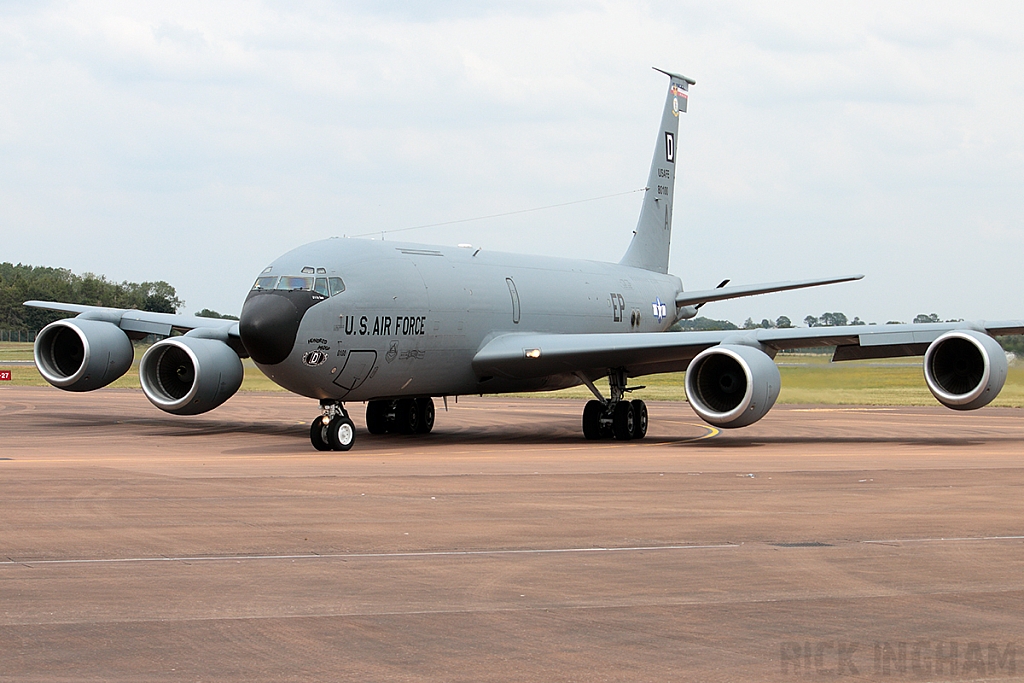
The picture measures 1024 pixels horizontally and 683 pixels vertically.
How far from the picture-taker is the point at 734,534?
1173 cm

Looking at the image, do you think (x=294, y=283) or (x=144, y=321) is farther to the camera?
(x=144, y=321)

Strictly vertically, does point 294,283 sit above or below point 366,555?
above

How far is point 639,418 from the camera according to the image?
1102 inches

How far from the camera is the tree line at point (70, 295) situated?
Result: 6875cm

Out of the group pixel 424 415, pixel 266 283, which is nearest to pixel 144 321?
pixel 424 415

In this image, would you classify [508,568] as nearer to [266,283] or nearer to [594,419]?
[266,283]

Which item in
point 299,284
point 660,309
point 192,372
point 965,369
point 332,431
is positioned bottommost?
point 332,431

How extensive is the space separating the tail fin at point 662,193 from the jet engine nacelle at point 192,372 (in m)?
14.5

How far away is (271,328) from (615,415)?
8.97m

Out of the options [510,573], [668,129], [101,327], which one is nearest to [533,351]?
[101,327]

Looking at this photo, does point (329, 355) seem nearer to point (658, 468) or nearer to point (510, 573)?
point (658, 468)

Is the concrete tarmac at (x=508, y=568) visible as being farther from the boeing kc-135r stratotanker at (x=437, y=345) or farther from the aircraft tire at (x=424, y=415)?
the aircraft tire at (x=424, y=415)

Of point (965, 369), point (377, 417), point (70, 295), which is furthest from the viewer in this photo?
point (70, 295)

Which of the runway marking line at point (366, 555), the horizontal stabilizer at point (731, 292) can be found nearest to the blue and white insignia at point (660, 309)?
the horizontal stabilizer at point (731, 292)
